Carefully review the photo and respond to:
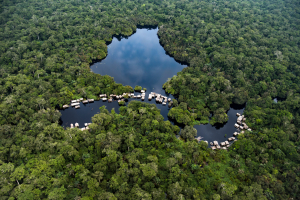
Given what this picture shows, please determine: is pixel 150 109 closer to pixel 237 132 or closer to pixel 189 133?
pixel 189 133

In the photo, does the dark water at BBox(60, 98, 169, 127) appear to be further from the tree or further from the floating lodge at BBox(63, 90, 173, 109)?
the tree

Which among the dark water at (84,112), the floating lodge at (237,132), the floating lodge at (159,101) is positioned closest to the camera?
the floating lodge at (237,132)

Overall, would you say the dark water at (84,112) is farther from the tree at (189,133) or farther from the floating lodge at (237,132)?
the floating lodge at (237,132)

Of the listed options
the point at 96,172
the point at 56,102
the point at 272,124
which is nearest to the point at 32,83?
the point at 56,102

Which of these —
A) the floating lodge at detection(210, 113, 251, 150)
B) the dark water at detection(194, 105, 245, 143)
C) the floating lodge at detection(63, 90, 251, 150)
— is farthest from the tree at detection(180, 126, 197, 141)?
the floating lodge at detection(210, 113, 251, 150)

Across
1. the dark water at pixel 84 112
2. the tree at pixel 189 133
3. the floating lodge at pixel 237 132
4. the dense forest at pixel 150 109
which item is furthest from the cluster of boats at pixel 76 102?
the floating lodge at pixel 237 132

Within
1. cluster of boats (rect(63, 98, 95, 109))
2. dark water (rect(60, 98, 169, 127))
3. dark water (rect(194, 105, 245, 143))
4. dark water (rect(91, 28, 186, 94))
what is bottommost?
dark water (rect(194, 105, 245, 143))

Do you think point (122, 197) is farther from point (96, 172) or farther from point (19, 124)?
point (19, 124)
